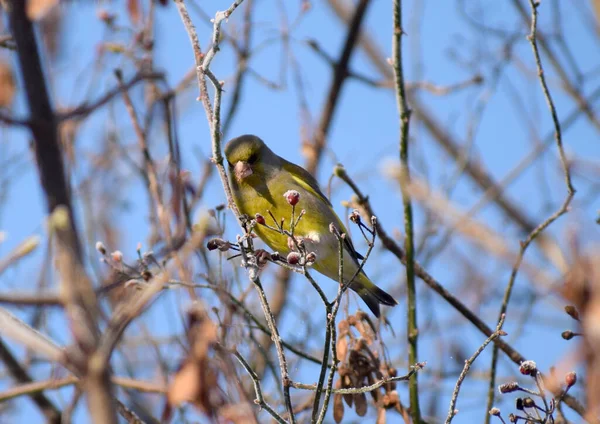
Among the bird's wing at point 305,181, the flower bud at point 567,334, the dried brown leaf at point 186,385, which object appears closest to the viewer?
the dried brown leaf at point 186,385

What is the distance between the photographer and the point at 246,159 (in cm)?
444

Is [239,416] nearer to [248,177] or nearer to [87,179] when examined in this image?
[248,177]

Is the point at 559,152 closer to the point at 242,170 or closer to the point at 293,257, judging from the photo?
the point at 293,257

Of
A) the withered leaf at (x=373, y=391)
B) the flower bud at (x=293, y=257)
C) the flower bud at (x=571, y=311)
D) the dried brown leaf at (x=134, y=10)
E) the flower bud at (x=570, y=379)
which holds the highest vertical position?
the dried brown leaf at (x=134, y=10)

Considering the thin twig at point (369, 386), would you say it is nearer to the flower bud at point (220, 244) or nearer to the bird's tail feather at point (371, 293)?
the flower bud at point (220, 244)

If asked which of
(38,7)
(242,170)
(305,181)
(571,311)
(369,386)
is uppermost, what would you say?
(305,181)

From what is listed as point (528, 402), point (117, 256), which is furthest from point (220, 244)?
point (528, 402)

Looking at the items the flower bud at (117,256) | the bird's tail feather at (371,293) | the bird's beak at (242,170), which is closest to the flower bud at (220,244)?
the flower bud at (117,256)

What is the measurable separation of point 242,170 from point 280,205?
11.2 inches

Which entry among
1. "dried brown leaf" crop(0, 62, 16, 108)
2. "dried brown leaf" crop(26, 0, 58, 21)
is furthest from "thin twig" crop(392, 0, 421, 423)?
"dried brown leaf" crop(0, 62, 16, 108)

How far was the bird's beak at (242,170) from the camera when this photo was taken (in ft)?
14.3

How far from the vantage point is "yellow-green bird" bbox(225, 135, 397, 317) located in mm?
4352

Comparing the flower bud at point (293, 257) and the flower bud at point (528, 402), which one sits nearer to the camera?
the flower bud at point (528, 402)

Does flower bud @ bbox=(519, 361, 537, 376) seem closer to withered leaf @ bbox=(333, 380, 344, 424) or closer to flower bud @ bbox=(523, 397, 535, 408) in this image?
flower bud @ bbox=(523, 397, 535, 408)
